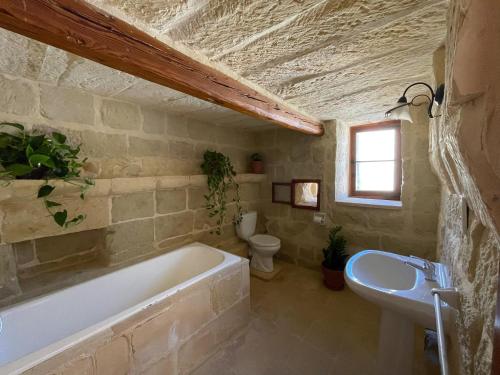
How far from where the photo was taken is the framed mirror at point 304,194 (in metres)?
2.57

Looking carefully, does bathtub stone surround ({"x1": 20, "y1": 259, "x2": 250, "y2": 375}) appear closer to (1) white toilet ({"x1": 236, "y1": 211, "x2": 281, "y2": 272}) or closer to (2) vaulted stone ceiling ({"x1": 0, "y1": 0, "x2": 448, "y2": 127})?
(1) white toilet ({"x1": 236, "y1": 211, "x2": 281, "y2": 272})

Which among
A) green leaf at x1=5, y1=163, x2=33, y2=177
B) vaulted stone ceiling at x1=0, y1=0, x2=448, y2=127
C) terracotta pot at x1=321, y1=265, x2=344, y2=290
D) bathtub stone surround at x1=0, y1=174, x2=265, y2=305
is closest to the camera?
vaulted stone ceiling at x1=0, y1=0, x2=448, y2=127

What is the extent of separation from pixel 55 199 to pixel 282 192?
88.5 inches

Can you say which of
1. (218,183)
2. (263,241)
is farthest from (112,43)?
(263,241)

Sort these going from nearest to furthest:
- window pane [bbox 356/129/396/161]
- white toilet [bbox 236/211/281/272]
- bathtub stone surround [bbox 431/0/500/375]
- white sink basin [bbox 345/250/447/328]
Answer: bathtub stone surround [bbox 431/0/500/375] < white sink basin [bbox 345/250/447/328] < window pane [bbox 356/129/396/161] < white toilet [bbox 236/211/281/272]

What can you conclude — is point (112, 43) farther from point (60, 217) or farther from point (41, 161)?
point (60, 217)

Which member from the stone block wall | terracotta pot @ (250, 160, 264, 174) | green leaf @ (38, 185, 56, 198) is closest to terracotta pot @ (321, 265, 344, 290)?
terracotta pot @ (250, 160, 264, 174)

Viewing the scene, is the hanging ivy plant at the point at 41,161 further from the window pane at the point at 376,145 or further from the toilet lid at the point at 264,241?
the window pane at the point at 376,145

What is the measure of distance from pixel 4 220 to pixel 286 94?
1899mm

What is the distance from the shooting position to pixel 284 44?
2.99ft

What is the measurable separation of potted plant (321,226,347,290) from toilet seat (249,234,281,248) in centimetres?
56

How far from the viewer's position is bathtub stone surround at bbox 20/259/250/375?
92 cm

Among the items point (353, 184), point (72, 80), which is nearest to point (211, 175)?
point (72, 80)

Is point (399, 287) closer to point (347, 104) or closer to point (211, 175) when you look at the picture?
point (347, 104)
